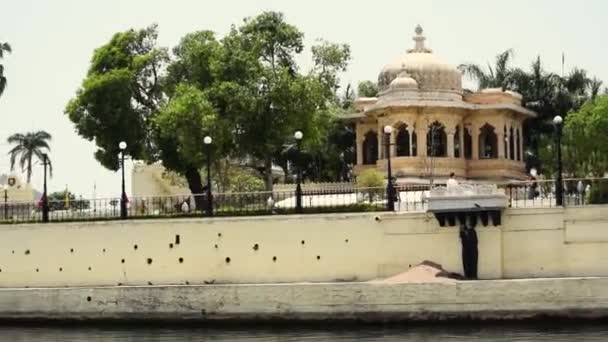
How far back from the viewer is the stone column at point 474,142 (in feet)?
149

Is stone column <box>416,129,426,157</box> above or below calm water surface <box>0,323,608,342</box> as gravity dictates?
above

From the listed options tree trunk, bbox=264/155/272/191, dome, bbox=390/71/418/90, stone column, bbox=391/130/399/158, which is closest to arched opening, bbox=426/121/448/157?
stone column, bbox=391/130/399/158

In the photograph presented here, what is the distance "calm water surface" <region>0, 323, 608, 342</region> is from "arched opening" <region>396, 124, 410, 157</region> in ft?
47.0

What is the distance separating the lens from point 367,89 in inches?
2192

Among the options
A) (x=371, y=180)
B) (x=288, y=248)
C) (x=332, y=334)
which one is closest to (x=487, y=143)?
(x=371, y=180)

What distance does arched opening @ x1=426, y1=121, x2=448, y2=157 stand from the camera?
44.0m

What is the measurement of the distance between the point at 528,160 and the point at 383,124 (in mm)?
9398

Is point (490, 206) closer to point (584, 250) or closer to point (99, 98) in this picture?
point (584, 250)

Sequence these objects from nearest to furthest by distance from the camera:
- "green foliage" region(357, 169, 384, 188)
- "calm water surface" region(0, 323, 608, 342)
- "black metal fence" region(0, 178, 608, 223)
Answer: "calm water surface" region(0, 323, 608, 342) < "black metal fence" region(0, 178, 608, 223) < "green foliage" region(357, 169, 384, 188)

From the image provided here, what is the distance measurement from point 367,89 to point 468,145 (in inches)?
393

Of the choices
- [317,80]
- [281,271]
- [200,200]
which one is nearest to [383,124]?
[317,80]

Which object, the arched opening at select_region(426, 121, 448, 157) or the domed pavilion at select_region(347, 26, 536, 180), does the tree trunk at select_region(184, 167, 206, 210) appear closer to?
the domed pavilion at select_region(347, 26, 536, 180)

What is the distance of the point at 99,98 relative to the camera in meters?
43.0

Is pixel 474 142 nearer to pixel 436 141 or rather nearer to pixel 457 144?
pixel 457 144
